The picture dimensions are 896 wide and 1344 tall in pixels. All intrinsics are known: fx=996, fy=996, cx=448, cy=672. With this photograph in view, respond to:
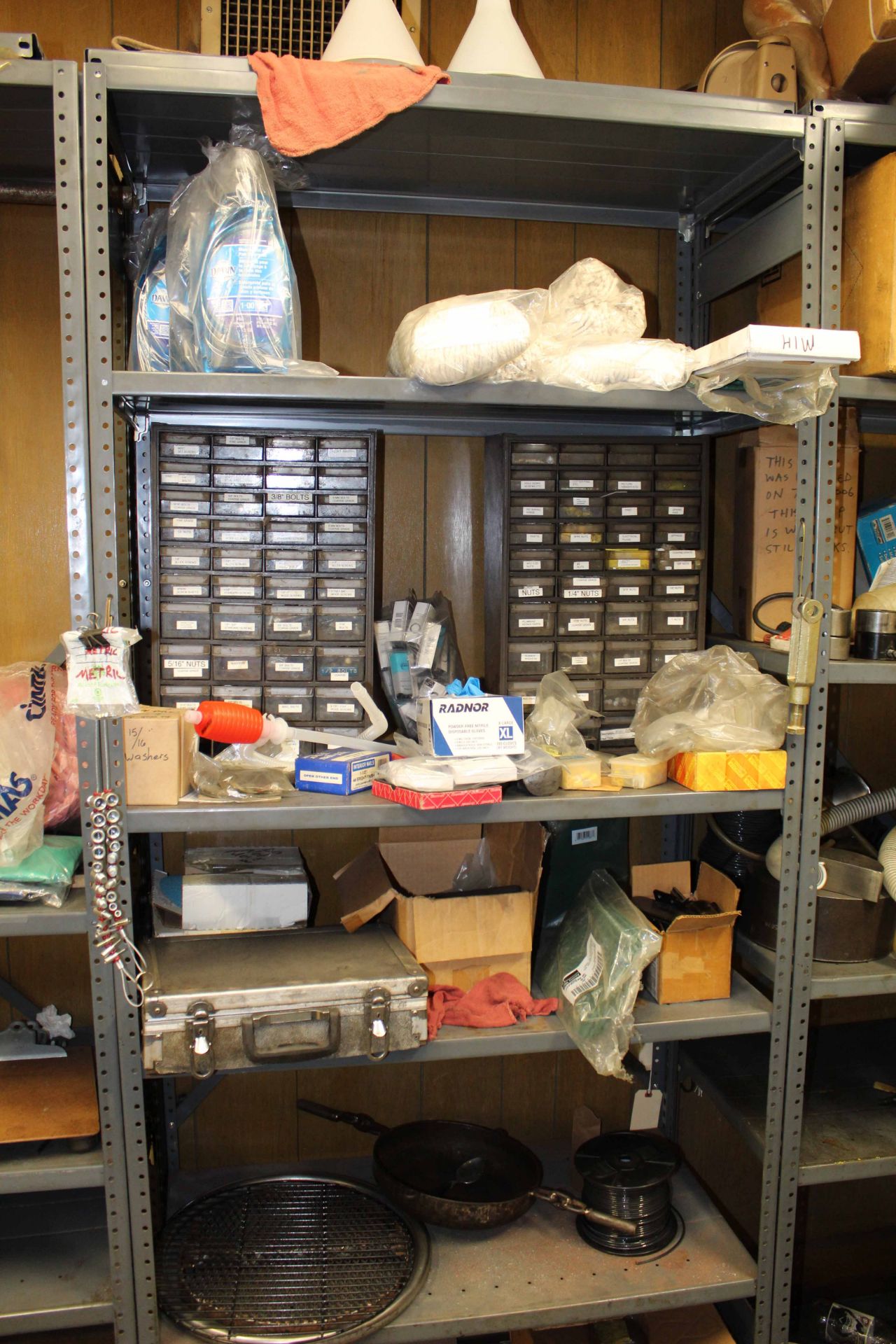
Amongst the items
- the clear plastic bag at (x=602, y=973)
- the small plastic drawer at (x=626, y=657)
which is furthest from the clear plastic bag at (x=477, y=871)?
the small plastic drawer at (x=626, y=657)

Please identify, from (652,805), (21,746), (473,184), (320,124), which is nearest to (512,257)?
(473,184)

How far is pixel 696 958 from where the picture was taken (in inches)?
68.1

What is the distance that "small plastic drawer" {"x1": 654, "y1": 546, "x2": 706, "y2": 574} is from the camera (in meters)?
1.85

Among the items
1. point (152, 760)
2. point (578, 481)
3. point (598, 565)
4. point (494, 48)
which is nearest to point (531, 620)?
point (598, 565)

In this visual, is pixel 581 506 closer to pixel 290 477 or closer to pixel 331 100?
pixel 290 477

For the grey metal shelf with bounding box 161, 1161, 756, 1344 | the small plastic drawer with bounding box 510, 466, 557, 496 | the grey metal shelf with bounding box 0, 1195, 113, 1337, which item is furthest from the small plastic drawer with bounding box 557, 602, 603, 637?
the grey metal shelf with bounding box 0, 1195, 113, 1337

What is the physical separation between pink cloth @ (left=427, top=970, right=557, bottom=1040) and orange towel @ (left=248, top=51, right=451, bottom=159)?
1333 millimetres

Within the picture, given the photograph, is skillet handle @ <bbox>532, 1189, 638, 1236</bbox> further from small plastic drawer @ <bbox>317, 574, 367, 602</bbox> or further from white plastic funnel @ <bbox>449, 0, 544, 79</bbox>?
white plastic funnel @ <bbox>449, 0, 544, 79</bbox>

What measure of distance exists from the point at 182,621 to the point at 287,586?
188 millimetres

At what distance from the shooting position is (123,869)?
4.91 feet

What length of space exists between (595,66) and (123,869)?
5.82ft

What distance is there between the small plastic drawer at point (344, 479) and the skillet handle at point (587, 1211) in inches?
50.6

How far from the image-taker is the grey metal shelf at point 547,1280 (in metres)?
1.61

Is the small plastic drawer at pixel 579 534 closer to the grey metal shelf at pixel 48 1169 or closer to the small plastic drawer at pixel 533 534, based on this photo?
the small plastic drawer at pixel 533 534
